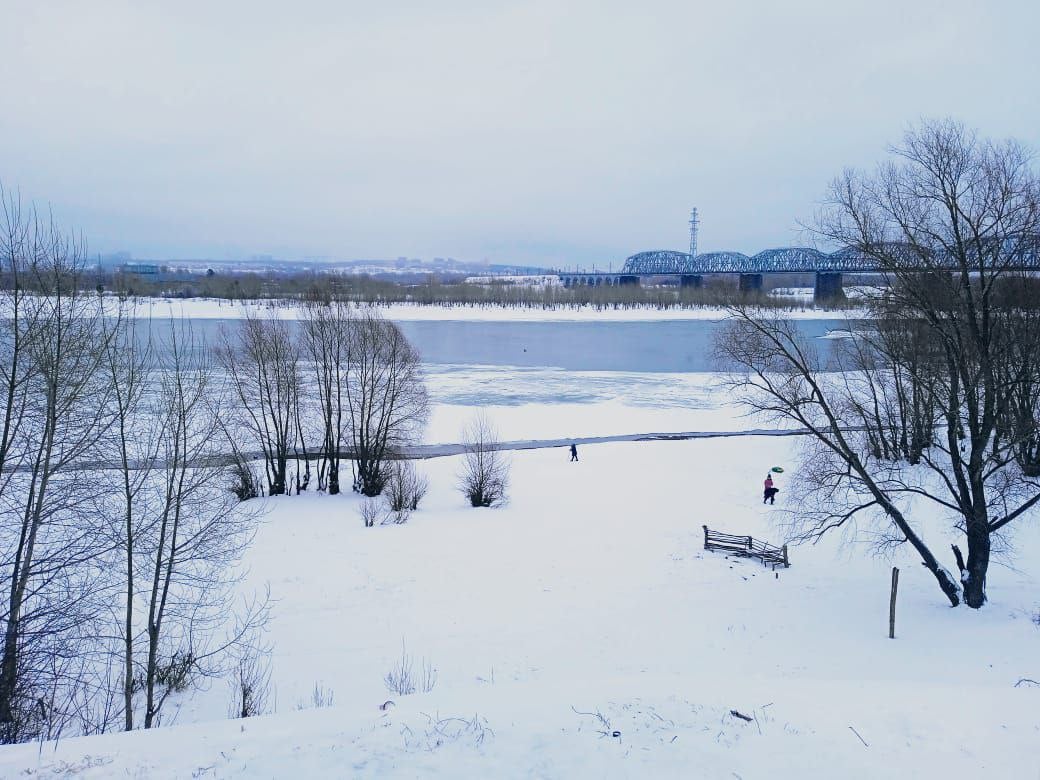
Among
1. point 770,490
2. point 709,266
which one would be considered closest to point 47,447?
point 770,490

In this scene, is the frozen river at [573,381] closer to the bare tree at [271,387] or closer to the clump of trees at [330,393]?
the bare tree at [271,387]

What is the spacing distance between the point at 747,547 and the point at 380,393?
50.5 ft

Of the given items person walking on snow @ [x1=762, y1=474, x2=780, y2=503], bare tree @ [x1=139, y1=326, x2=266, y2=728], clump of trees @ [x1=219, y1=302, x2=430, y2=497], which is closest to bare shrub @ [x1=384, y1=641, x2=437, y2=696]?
bare tree @ [x1=139, y1=326, x2=266, y2=728]

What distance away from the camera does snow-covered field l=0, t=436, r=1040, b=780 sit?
6.10m

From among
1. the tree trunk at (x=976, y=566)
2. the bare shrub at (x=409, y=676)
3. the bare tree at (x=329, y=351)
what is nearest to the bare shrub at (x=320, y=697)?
the bare shrub at (x=409, y=676)

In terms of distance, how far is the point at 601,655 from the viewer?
37.4 ft

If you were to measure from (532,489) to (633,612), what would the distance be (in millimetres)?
10956

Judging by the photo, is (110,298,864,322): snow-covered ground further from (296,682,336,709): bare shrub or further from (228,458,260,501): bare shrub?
(296,682,336,709): bare shrub

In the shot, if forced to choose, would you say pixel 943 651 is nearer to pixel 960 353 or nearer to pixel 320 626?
pixel 960 353

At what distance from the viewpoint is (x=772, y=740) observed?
6406 mm

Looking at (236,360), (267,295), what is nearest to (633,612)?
(236,360)

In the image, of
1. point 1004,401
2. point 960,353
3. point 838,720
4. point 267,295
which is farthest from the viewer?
point 267,295

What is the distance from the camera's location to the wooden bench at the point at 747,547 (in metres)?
16.3

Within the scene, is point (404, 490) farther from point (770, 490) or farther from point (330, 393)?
point (770, 490)
